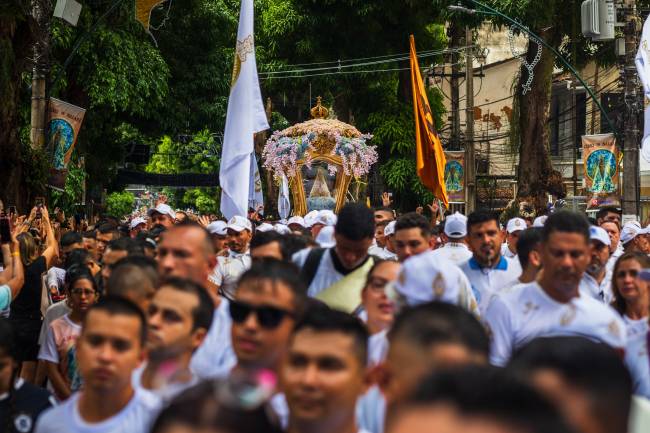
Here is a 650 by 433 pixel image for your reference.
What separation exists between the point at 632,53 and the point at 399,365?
16392 millimetres

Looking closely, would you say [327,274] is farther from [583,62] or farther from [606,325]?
[583,62]

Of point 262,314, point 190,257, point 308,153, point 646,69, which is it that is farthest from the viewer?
point 308,153

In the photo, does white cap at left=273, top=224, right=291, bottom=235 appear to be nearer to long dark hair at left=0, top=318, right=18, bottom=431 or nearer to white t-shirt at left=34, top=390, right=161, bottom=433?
long dark hair at left=0, top=318, right=18, bottom=431

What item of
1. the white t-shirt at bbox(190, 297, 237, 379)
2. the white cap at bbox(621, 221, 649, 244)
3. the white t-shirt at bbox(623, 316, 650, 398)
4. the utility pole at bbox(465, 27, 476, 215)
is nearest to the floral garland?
the utility pole at bbox(465, 27, 476, 215)

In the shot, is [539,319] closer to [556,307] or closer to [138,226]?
[556,307]

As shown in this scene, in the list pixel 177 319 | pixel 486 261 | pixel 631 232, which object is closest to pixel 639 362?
pixel 177 319

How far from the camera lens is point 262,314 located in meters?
4.29

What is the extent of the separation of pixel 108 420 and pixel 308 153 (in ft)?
73.7

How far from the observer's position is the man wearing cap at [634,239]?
10.7m

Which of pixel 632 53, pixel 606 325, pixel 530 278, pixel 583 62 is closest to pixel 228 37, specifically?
pixel 583 62

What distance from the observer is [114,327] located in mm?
4402

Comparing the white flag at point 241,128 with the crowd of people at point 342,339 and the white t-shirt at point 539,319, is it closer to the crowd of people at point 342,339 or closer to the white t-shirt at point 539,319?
the crowd of people at point 342,339

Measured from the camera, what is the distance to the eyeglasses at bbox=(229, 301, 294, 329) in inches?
166

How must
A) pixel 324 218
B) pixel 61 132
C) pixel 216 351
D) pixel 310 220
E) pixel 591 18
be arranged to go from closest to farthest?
1. pixel 216 351
2. pixel 324 218
3. pixel 310 220
4. pixel 61 132
5. pixel 591 18
